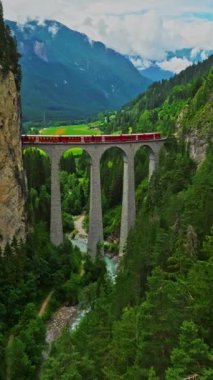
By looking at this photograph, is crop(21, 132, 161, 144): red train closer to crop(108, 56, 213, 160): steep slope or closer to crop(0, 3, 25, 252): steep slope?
crop(0, 3, 25, 252): steep slope

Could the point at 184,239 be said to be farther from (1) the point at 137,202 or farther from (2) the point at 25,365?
(1) the point at 137,202

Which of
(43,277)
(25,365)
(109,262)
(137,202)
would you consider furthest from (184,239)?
(137,202)

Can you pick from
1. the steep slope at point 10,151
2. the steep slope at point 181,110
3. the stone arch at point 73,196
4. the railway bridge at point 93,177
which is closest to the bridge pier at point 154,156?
the railway bridge at point 93,177

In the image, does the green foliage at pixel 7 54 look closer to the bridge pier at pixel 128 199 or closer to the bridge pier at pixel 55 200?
the bridge pier at pixel 55 200

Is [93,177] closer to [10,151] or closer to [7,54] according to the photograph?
[10,151]

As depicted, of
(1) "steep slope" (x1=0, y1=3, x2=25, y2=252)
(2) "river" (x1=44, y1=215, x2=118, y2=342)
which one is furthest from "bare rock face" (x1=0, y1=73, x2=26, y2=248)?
(2) "river" (x1=44, y1=215, x2=118, y2=342)

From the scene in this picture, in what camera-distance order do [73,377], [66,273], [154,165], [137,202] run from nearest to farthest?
[73,377] < [66,273] < [154,165] < [137,202]
